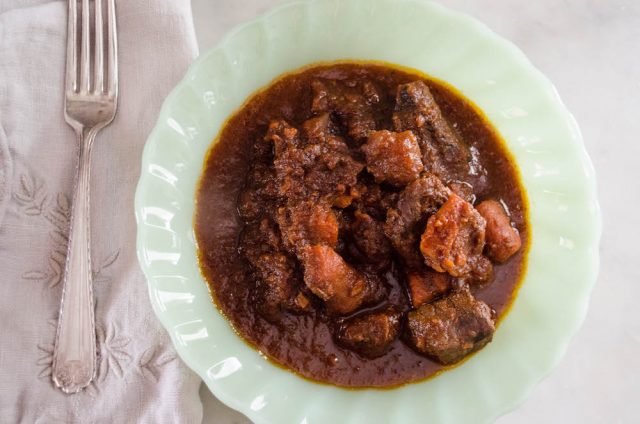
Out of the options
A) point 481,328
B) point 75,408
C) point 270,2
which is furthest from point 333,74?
point 75,408

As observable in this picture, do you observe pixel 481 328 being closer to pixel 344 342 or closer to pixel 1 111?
pixel 344 342

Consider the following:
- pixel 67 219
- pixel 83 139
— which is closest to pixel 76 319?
pixel 67 219

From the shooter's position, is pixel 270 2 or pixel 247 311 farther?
pixel 270 2

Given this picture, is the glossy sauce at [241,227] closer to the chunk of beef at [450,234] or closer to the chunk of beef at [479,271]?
the chunk of beef at [479,271]

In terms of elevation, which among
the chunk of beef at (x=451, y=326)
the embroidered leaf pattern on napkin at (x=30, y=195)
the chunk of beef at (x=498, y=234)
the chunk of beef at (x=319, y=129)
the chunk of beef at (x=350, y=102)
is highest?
the chunk of beef at (x=350, y=102)

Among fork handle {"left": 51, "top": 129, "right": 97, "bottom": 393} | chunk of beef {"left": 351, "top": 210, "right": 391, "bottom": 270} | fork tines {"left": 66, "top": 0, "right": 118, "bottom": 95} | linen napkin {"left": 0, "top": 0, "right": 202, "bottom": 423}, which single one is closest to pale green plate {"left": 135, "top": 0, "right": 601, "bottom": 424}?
linen napkin {"left": 0, "top": 0, "right": 202, "bottom": 423}

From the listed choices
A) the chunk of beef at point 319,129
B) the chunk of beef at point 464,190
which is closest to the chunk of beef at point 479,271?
the chunk of beef at point 464,190

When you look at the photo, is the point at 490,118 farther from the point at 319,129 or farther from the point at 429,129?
the point at 319,129
